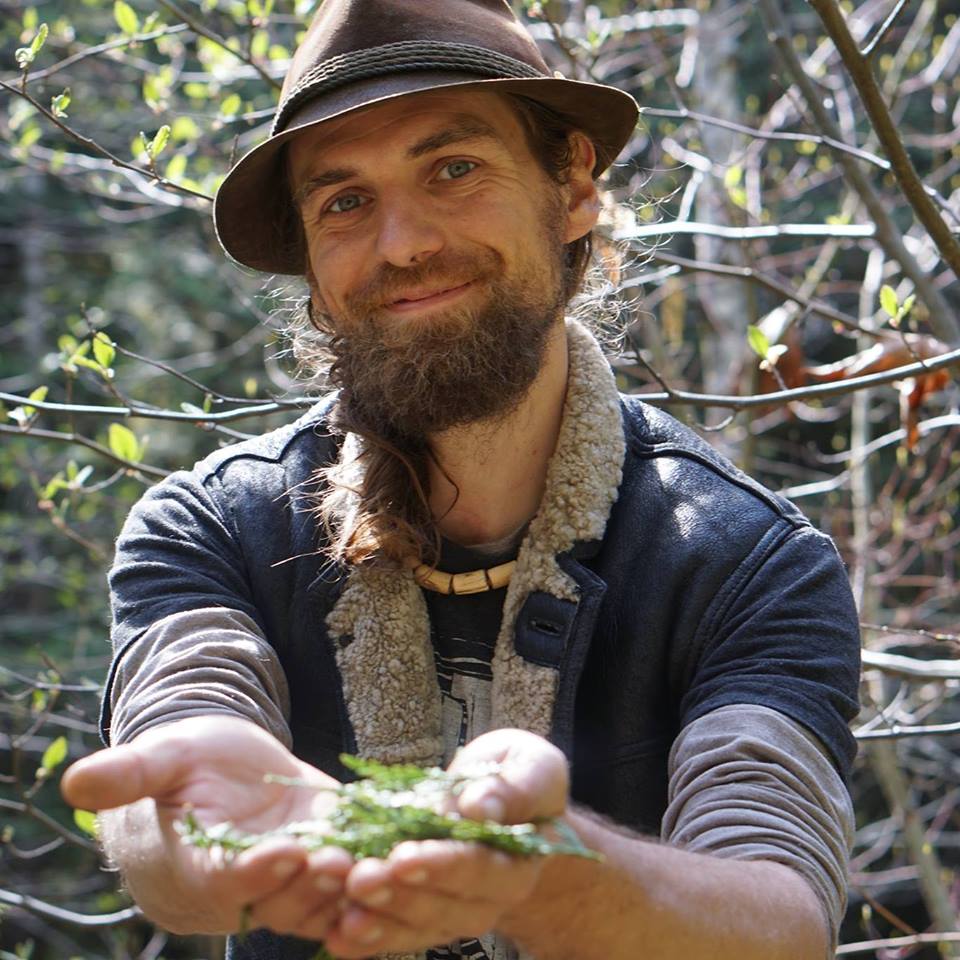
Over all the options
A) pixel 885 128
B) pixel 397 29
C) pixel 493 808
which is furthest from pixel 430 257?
pixel 493 808

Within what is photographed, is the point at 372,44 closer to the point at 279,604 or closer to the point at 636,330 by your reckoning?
the point at 279,604

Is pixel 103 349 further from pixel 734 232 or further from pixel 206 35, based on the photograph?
pixel 734 232

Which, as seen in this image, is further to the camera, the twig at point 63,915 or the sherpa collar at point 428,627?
the twig at point 63,915

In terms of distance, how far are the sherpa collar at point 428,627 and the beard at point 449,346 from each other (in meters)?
0.16

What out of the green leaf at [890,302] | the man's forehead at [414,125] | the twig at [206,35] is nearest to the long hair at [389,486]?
the man's forehead at [414,125]

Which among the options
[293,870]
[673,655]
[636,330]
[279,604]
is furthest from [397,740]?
[636,330]

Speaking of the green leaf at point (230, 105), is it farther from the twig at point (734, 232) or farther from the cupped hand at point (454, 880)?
the cupped hand at point (454, 880)

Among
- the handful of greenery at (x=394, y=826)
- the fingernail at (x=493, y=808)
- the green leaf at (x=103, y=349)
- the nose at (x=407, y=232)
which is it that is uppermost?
the nose at (x=407, y=232)

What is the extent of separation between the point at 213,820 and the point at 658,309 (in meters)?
6.26

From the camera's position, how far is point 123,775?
1505mm

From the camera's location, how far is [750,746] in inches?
→ 79.0

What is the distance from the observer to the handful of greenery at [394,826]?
1.41 metres

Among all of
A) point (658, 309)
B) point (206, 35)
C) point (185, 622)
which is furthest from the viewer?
point (658, 309)

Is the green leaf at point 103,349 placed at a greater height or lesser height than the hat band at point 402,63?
lesser
